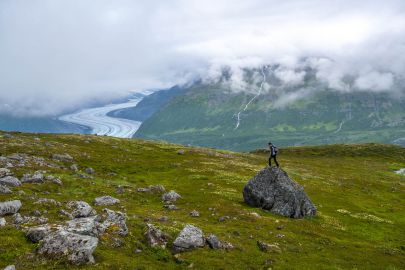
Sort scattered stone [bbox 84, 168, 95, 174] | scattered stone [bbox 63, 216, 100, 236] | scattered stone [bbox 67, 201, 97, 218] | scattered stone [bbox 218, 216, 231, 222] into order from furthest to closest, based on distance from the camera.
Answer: scattered stone [bbox 84, 168, 95, 174], scattered stone [bbox 218, 216, 231, 222], scattered stone [bbox 67, 201, 97, 218], scattered stone [bbox 63, 216, 100, 236]

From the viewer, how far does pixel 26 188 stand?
1884 inches

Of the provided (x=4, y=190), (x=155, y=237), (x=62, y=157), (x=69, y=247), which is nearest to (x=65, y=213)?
(x=155, y=237)

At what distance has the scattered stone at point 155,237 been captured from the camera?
33406 millimetres

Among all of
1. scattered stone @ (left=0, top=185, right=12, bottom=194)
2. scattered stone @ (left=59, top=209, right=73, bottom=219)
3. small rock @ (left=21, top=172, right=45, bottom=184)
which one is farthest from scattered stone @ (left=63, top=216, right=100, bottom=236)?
small rock @ (left=21, top=172, right=45, bottom=184)

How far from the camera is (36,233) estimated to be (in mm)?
29172

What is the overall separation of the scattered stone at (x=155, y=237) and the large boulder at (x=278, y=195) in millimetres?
23224

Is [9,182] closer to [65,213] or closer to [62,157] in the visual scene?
[65,213]

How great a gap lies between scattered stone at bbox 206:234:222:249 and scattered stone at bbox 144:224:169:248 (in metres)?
3.57

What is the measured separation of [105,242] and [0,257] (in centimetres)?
717

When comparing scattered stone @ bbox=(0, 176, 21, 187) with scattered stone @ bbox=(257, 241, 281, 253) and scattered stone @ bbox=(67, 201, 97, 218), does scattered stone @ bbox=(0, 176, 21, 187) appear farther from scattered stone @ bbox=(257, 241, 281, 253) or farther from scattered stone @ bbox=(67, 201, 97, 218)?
scattered stone @ bbox=(257, 241, 281, 253)

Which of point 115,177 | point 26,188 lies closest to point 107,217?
point 26,188

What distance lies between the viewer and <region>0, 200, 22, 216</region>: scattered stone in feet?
117

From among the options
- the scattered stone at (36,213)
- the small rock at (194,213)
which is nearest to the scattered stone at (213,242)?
the small rock at (194,213)

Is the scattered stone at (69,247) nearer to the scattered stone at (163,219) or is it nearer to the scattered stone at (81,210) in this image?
the scattered stone at (81,210)
